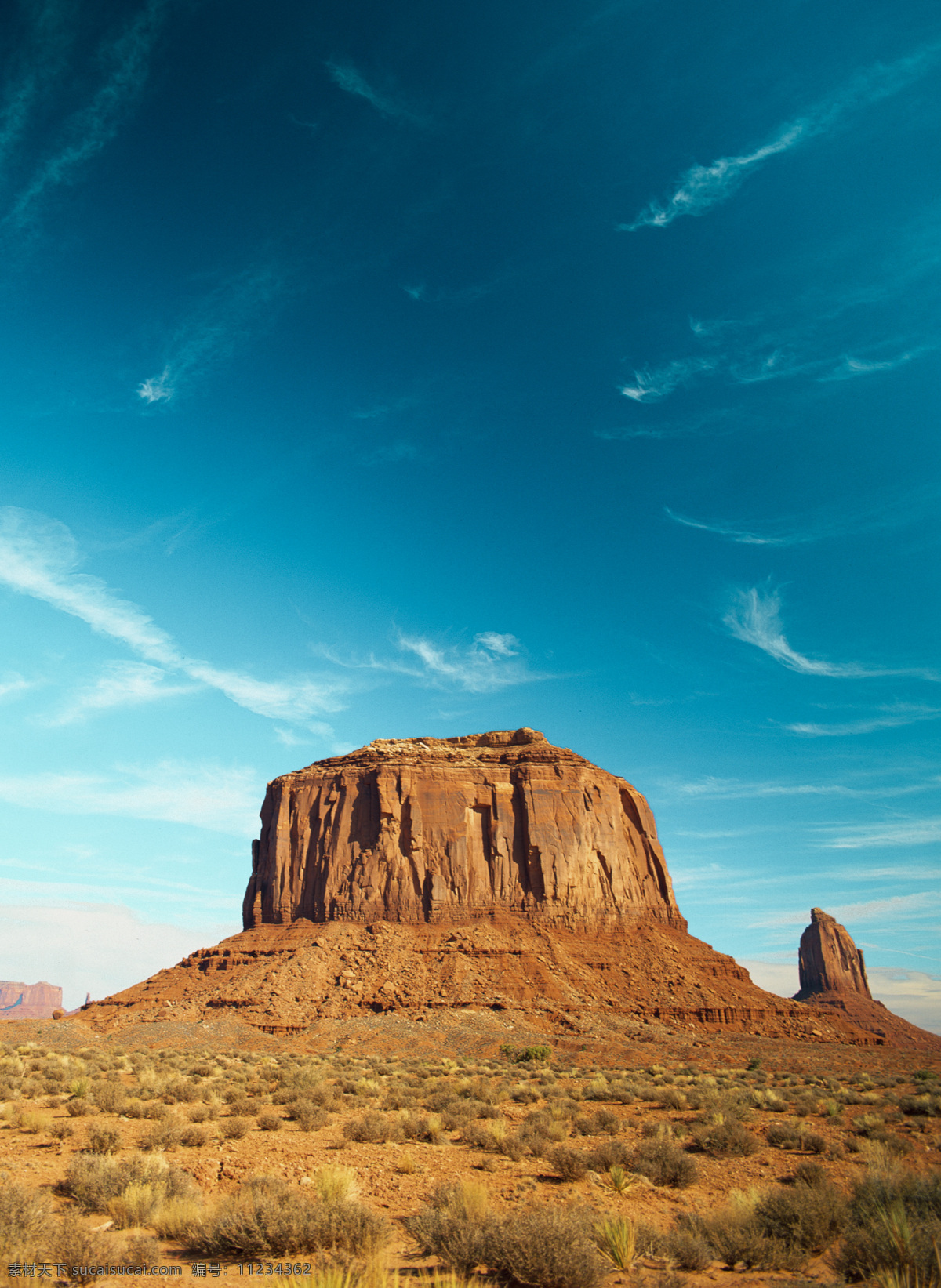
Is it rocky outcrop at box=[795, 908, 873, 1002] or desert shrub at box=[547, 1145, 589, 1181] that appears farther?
rocky outcrop at box=[795, 908, 873, 1002]

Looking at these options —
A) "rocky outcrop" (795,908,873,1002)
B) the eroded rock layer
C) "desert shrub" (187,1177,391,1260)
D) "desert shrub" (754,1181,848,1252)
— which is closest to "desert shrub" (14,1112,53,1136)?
"desert shrub" (187,1177,391,1260)

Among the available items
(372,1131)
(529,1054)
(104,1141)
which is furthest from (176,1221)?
(529,1054)

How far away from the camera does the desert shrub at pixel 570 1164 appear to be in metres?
11.2

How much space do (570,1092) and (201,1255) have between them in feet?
53.1

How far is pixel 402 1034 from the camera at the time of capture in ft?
153

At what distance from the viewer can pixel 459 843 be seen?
7312 centimetres

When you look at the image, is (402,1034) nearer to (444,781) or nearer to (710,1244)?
(444,781)

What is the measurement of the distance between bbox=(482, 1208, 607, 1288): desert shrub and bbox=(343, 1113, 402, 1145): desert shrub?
6891 mm

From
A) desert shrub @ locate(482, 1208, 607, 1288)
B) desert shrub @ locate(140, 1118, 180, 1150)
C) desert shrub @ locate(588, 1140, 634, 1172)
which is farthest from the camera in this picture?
desert shrub @ locate(140, 1118, 180, 1150)

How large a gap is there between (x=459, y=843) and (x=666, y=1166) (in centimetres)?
6311

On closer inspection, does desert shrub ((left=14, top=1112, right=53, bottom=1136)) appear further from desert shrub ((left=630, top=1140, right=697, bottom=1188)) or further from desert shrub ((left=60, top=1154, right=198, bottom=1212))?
desert shrub ((left=630, top=1140, right=697, bottom=1188))

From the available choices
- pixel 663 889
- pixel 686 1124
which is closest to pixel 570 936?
pixel 663 889

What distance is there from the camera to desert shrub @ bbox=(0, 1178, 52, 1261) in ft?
21.4

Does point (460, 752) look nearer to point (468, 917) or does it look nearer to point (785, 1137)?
point (468, 917)
